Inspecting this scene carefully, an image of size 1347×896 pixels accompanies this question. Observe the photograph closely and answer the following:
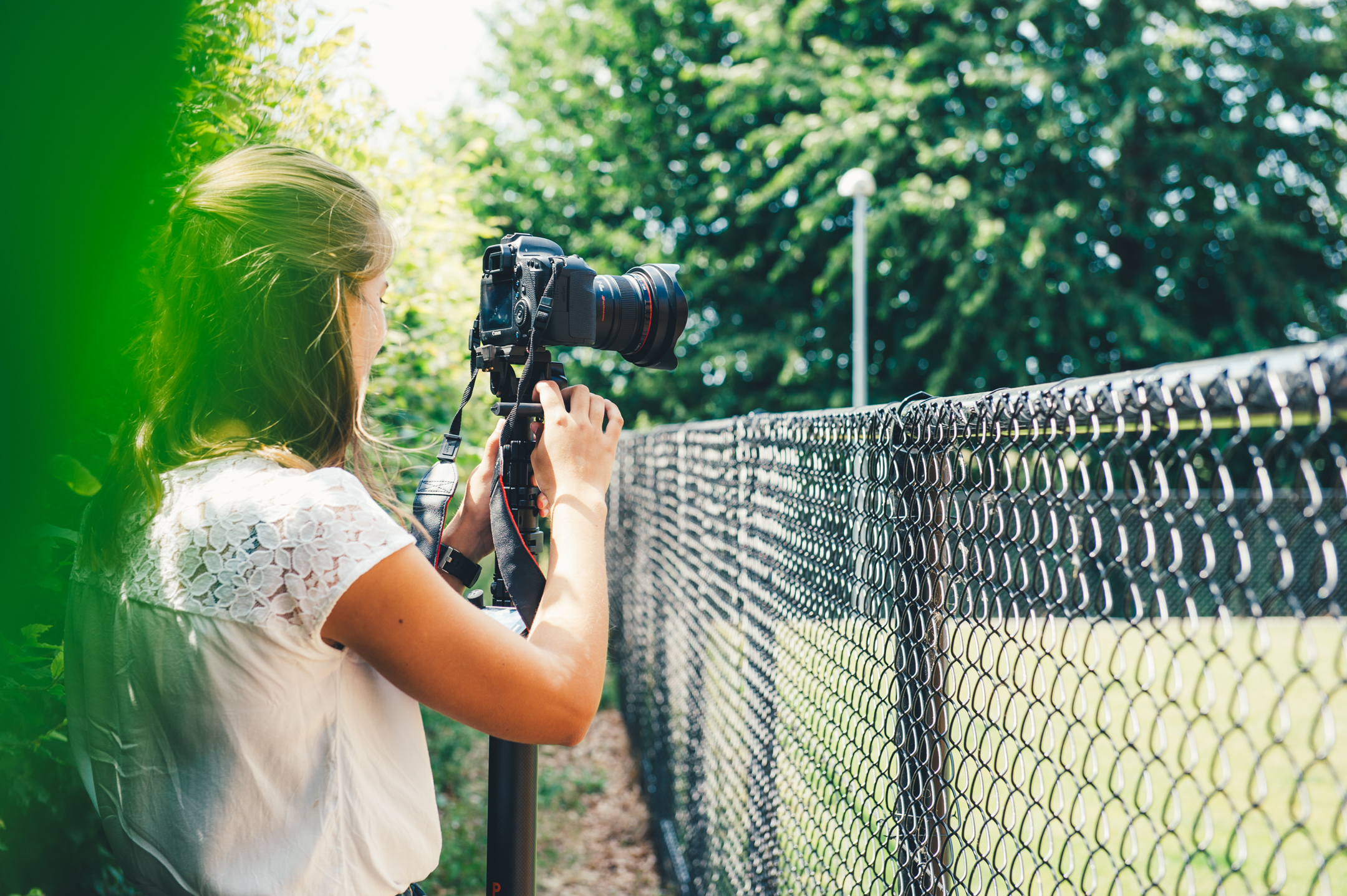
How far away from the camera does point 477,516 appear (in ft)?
6.33

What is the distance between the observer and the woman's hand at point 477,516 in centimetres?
191

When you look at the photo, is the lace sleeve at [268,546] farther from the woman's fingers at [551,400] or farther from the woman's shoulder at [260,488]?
the woman's fingers at [551,400]

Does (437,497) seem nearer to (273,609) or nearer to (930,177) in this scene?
(273,609)

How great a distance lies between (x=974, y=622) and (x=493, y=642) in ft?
2.38

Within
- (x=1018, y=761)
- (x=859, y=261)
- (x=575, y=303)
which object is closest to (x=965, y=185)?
(x=859, y=261)

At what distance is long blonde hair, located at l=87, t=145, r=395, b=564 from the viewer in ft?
4.23

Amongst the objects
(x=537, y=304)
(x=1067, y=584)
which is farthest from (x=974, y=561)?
(x=537, y=304)

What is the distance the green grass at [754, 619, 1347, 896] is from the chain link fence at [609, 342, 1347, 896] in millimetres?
10

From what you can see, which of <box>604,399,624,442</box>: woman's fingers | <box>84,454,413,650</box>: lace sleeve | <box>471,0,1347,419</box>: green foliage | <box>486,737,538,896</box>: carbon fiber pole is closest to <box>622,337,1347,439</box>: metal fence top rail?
<box>604,399,624,442</box>: woman's fingers

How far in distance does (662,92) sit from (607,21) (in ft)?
5.27

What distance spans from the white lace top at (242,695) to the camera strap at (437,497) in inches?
20.7

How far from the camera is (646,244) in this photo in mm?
16984

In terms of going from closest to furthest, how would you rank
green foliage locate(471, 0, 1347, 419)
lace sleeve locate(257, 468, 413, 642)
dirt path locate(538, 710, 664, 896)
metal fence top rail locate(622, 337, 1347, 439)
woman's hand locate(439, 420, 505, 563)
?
metal fence top rail locate(622, 337, 1347, 439), lace sleeve locate(257, 468, 413, 642), woman's hand locate(439, 420, 505, 563), dirt path locate(538, 710, 664, 896), green foliage locate(471, 0, 1347, 419)

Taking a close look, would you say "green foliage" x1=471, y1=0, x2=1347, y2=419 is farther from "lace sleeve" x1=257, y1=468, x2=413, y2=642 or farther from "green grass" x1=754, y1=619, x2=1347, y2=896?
"lace sleeve" x1=257, y1=468, x2=413, y2=642
